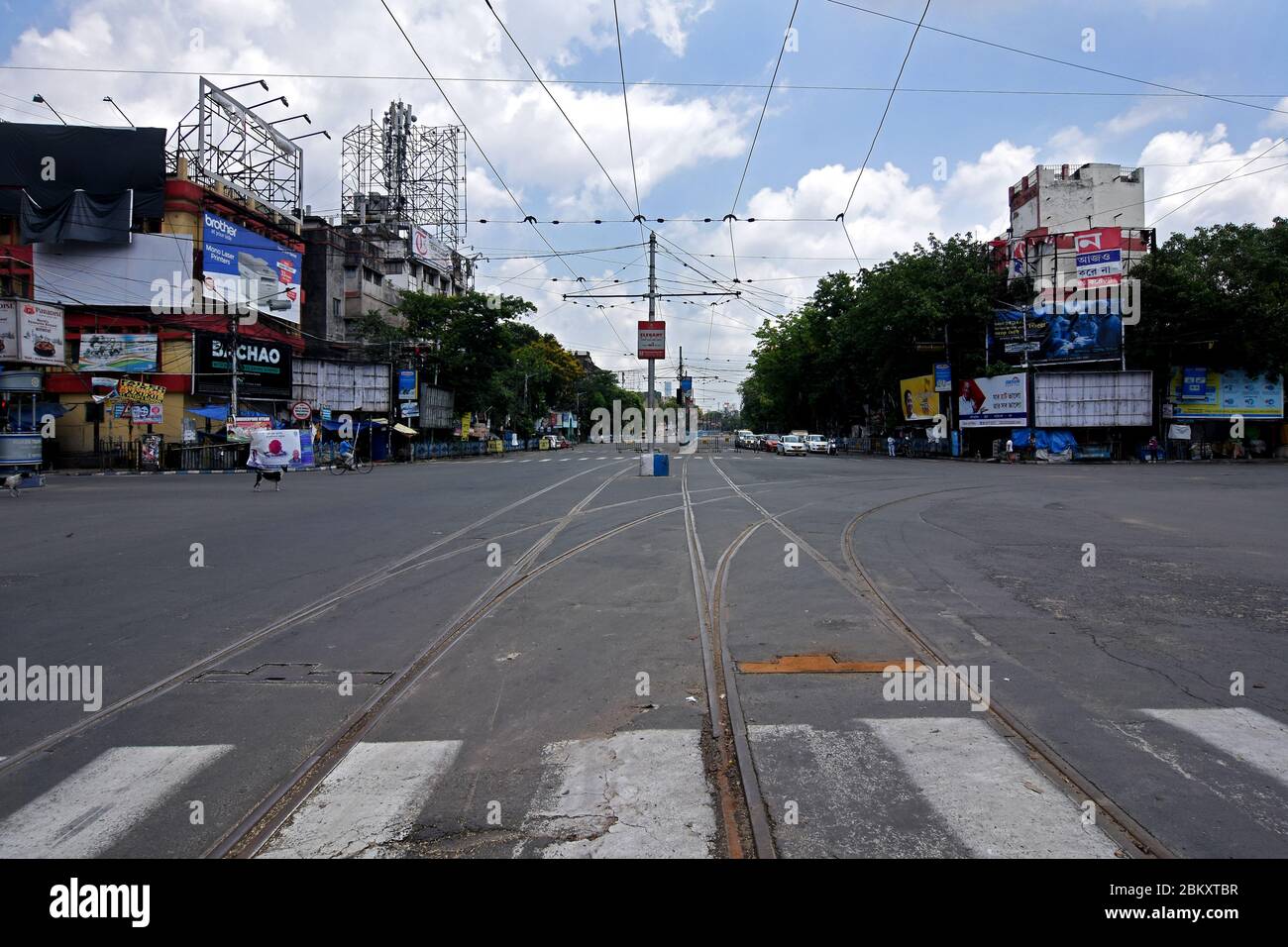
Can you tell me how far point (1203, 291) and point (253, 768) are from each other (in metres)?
48.5

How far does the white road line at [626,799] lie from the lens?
3.26m

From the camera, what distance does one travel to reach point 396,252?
63250 millimetres

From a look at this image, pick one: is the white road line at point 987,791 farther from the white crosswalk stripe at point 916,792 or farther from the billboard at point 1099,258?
the billboard at point 1099,258

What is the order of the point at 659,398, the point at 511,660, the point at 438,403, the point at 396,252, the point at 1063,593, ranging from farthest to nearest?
the point at 659,398
the point at 396,252
the point at 438,403
the point at 1063,593
the point at 511,660

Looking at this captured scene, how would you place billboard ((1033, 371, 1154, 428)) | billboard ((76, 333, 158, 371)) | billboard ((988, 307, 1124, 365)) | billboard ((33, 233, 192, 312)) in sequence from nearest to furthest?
billboard ((76, 333, 158, 371)), billboard ((33, 233, 192, 312)), billboard ((1033, 371, 1154, 428)), billboard ((988, 307, 1124, 365))

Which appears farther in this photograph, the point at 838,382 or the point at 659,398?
the point at 659,398

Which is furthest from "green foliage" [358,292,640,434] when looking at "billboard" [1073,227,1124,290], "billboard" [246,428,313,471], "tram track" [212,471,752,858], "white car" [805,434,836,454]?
"tram track" [212,471,752,858]

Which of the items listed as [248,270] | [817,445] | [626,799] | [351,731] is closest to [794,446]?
[817,445]

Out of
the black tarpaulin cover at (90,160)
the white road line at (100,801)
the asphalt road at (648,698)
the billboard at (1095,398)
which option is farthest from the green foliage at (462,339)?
the white road line at (100,801)

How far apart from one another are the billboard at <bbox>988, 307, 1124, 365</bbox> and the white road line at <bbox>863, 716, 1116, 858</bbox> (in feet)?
149

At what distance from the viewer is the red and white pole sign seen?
27875 mm

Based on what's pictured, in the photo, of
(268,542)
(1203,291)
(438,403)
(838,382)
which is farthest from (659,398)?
(268,542)

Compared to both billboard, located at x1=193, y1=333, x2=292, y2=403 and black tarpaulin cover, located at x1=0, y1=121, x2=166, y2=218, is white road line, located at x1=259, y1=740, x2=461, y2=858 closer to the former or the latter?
billboard, located at x1=193, y1=333, x2=292, y2=403
